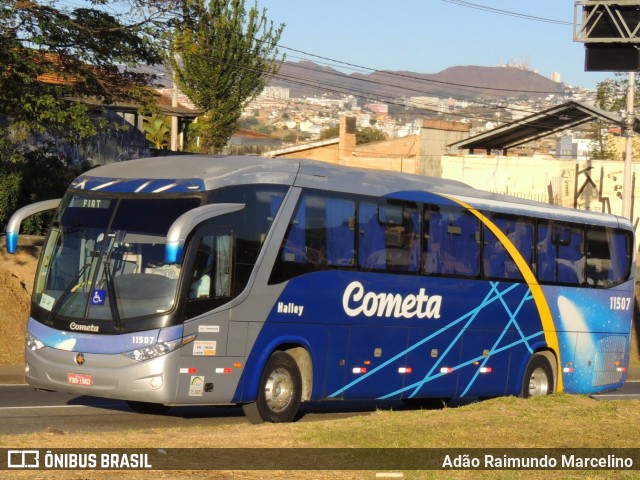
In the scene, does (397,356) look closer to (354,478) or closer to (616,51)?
(354,478)

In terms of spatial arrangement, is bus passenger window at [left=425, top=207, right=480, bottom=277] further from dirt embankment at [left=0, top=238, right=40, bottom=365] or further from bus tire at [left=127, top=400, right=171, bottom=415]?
dirt embankment at [left=0, top=238, right=40, bottom=365]

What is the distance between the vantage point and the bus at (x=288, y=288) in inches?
524

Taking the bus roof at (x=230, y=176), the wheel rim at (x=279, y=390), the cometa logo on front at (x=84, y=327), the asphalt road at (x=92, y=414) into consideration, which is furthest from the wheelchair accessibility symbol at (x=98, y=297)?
the wheel rim at (x=279, y=390)

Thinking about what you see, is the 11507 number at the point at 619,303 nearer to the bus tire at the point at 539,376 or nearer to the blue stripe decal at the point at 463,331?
the bus tire at the point at 539,376

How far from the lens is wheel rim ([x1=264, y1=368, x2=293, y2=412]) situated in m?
14.5

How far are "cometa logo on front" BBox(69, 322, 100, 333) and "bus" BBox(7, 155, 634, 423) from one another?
0.7 inches

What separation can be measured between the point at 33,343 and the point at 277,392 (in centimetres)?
312

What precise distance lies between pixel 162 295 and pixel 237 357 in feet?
4.40

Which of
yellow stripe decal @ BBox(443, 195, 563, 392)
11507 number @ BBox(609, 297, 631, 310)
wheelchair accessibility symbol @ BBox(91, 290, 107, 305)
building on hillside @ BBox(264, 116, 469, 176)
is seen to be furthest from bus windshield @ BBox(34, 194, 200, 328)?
building on hillside @ BBox(264, 116, 469, 176)

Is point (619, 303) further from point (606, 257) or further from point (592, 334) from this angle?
point (592, 334)

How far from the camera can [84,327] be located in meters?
13.4

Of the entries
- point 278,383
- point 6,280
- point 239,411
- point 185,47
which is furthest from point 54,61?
point 278,383

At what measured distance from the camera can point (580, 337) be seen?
66.7 ft

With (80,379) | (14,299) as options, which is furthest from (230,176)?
(14,299)
